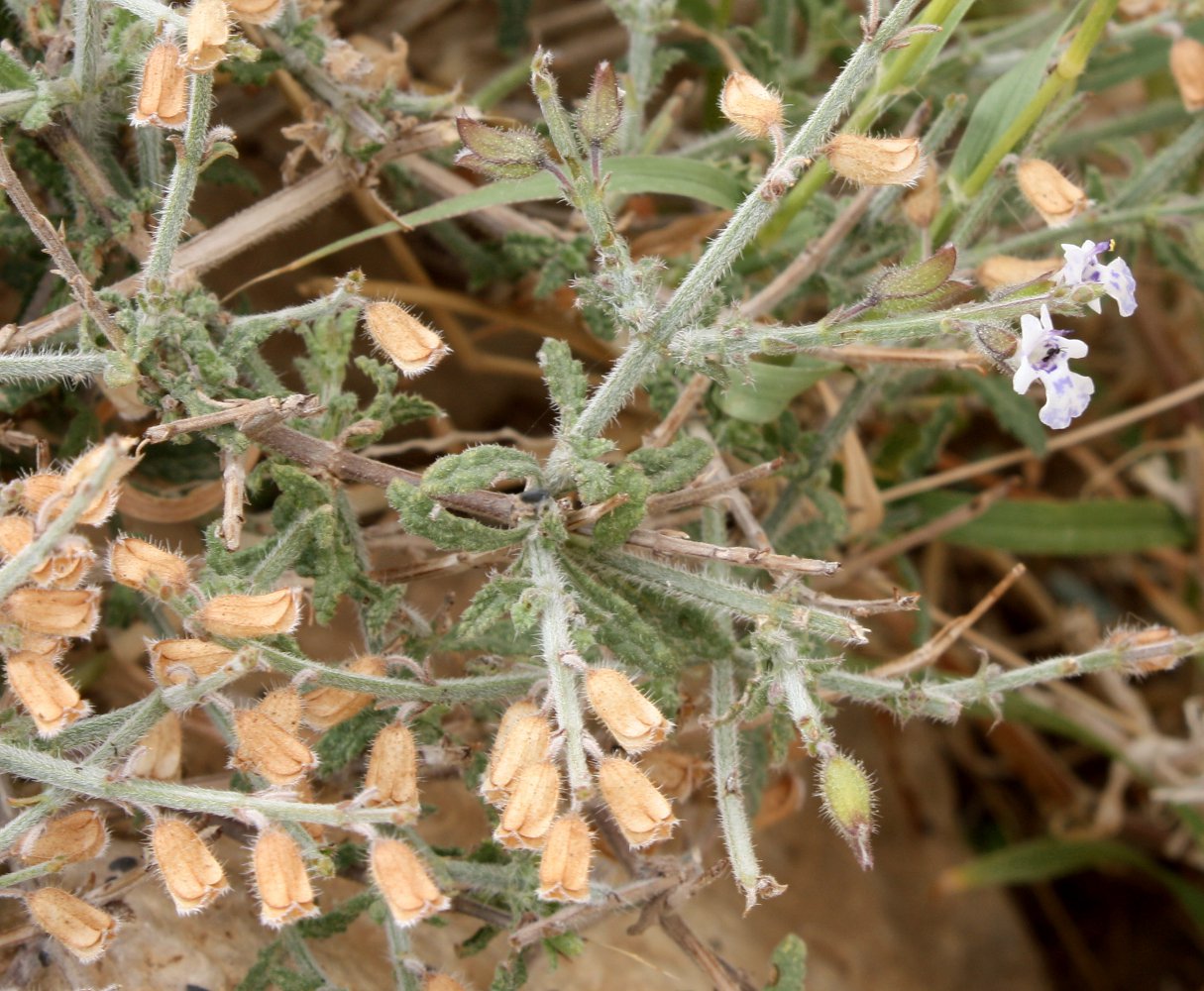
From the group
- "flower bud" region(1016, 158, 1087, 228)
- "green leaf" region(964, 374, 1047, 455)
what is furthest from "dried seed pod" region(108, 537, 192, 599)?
"green leaf" region(964, 374, 1047, 455)

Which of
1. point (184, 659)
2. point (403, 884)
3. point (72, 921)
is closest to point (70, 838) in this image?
point (72, 921)

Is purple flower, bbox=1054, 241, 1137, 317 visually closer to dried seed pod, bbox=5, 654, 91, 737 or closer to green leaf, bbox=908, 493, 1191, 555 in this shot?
dried seed pod, bbox=5, 654, 91, 737

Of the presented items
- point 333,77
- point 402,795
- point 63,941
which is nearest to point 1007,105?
point 333,77

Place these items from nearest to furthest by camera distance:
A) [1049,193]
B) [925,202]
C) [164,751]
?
1. [164,751]
2. [1049,193]
3. [925,202]

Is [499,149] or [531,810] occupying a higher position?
[499,149]

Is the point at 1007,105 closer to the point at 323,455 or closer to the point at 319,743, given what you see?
the point at 323,455

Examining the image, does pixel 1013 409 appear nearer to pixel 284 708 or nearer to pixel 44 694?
pixel 284 708
